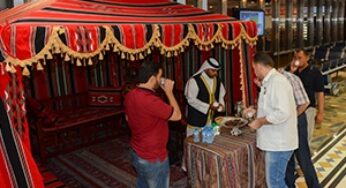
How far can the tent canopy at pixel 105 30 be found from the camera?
2.45 m

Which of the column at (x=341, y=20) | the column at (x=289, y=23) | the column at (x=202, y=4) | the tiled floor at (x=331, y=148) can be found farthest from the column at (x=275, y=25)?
the column at (x=341, y=20)

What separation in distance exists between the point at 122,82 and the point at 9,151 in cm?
417

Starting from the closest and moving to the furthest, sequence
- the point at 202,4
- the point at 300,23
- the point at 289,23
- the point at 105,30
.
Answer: the point at 105,30 → the point at 202,4 → the point at 289,23 → the point at 300,23

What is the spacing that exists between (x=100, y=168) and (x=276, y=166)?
8.81ft

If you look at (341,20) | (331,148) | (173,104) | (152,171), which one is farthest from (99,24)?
(341,20)

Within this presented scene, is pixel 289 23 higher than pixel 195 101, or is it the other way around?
pixel 289 23

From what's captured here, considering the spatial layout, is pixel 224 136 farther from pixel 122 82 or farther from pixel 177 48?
pixel 122 82

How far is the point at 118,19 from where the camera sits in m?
3.35

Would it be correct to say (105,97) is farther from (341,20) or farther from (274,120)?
(341,20)

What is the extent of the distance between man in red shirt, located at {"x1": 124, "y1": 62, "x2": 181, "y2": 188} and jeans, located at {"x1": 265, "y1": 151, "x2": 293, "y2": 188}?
3.17ft

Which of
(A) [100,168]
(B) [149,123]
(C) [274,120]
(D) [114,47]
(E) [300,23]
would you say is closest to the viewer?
(B) [149,123]

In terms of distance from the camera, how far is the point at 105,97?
604 cm

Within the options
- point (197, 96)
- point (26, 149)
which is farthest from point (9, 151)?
point (197, 96)

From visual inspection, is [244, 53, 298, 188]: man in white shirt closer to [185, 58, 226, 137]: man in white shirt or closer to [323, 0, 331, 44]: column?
[185, 58, 226, 137]: man in white shirt
